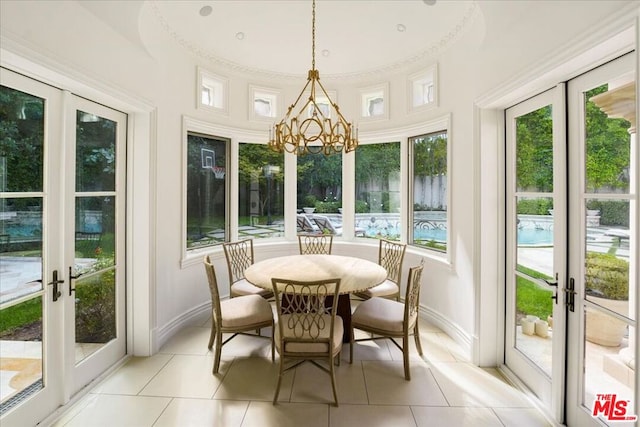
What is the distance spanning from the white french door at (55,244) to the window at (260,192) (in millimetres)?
1810

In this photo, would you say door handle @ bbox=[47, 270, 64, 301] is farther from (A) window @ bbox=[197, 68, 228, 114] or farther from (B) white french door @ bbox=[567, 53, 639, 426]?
(B) white french door @ bbox=[567, 53, 639, 426]

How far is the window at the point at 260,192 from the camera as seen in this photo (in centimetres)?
460

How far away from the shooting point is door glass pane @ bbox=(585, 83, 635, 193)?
1680 mm

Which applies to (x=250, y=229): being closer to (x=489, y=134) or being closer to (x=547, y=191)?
(x=489, y=134)

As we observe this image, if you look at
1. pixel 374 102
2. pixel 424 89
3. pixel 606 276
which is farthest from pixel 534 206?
pixel 374 102

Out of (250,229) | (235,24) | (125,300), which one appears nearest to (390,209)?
(250,229)

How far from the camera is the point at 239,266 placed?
4.03 m

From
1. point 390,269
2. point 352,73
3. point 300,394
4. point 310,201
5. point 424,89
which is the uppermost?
point 352,73

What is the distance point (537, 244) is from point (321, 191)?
302 centimetres

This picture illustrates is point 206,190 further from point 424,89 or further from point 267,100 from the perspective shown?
point 424,89

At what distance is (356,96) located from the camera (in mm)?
4453

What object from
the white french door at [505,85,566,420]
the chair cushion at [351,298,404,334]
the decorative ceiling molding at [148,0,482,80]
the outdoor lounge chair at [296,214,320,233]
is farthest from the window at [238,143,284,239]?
the white french door at [505,85,566,420]

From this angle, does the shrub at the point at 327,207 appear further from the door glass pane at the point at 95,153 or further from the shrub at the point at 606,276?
the shrub at the point at 606,276

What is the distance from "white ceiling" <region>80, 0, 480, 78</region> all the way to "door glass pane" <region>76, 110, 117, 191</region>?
2.52ft
